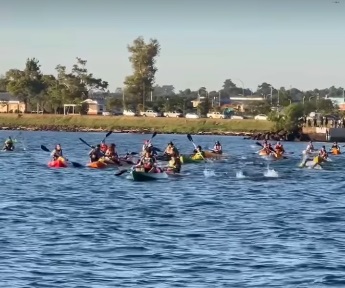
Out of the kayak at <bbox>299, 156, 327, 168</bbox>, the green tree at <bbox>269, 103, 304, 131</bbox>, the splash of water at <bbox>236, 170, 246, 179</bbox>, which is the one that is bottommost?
the splash of water at <bbox>236, 170, 246, 179</bbox>

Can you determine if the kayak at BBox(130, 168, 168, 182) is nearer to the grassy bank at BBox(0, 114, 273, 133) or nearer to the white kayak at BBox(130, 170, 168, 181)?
the white kayak at BBox(130, 170, 168, 181)

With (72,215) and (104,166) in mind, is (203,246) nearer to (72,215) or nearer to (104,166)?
(72,215)

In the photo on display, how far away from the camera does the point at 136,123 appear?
190 m

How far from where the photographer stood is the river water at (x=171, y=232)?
102 feet

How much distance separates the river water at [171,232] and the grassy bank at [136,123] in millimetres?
115369

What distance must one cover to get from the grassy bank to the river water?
115 meters

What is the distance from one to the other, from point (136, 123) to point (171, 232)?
15115 centimetres

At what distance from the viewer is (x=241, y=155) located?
102125mm

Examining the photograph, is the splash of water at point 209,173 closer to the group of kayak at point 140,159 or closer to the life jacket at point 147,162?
the group of kayak at point 140,159

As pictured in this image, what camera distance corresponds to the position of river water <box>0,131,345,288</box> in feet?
102

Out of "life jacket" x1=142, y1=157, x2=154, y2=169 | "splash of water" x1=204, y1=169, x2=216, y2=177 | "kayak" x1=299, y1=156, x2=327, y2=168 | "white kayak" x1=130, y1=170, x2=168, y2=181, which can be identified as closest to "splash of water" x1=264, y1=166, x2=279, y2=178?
"splash of water" x1=204, y1=169, x2=216, y2=177

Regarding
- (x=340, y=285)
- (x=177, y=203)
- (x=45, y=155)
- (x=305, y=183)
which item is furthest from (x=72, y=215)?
(x=45, y=155)

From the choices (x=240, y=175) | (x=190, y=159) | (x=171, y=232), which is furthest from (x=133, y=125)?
(x=171, y=232)

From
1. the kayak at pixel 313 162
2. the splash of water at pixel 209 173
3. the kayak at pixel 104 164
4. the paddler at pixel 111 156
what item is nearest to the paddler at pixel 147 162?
the splash of water at pixel 209 173
